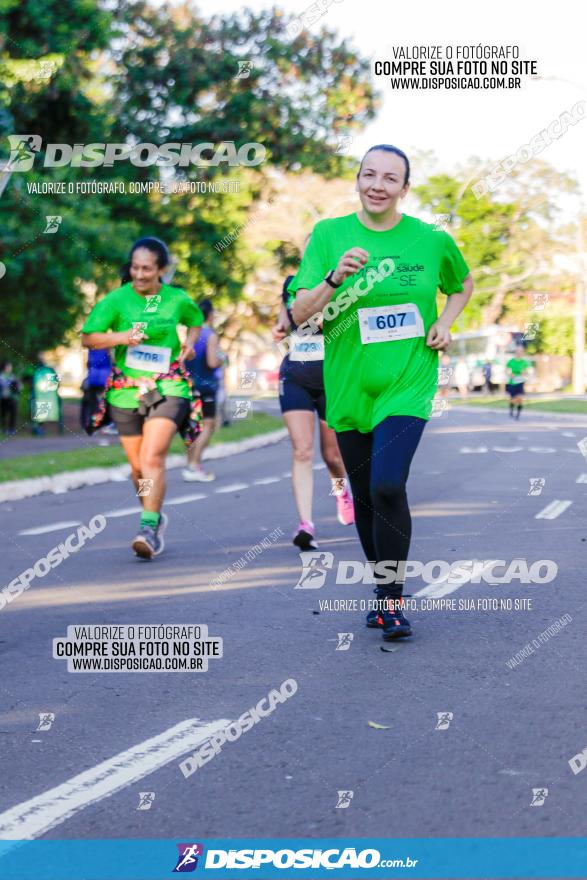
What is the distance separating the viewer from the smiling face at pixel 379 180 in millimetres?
6340

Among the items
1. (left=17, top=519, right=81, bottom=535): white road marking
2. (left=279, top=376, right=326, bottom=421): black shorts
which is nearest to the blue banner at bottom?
(left=279, top=376, right=326, bottom=421): black shorts

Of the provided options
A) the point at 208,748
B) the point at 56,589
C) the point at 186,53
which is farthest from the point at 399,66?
the point at 186,53

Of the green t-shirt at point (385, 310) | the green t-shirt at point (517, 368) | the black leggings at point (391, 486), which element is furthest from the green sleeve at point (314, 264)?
the green t-shirt at point (517, 368)

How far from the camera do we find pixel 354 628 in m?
6.84

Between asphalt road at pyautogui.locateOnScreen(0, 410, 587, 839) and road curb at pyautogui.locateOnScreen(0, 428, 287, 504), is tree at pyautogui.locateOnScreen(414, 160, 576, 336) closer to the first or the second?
road curb at pyautogui.locateOnScreen(0, 428, 287, 504)

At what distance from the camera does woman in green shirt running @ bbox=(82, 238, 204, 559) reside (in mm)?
9258

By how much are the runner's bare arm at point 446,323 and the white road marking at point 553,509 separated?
5262 mm

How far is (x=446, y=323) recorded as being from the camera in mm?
6488

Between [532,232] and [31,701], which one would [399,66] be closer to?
[31,701]

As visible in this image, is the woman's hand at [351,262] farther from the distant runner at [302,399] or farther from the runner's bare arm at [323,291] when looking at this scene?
the distant runner at [302,399]

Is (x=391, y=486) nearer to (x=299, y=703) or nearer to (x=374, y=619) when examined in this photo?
(x=374, y=619)

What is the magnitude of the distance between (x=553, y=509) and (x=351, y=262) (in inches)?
265

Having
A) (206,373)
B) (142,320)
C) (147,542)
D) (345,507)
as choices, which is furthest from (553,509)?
(206,373)

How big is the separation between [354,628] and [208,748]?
7.28 ft
